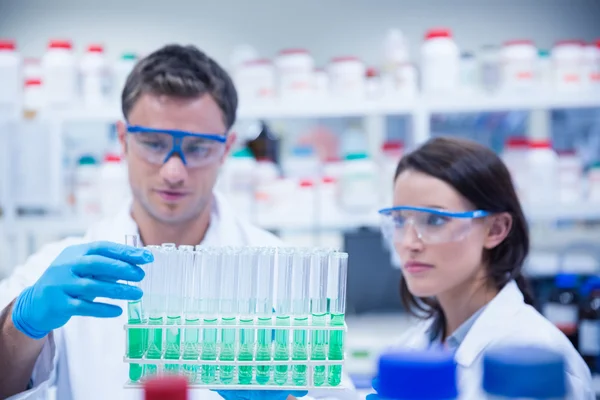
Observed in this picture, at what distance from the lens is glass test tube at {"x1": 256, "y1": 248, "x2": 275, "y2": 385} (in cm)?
108

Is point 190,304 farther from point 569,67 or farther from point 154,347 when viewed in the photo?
point 569,67

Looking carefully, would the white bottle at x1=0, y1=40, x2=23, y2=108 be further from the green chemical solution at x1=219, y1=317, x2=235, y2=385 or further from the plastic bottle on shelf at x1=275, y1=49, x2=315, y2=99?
the green chemical solution at x1=219, y1=317, x2=235, y2=385

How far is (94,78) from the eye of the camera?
107 inches

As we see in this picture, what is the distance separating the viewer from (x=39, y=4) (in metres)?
3.88

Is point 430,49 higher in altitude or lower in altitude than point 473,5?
lower

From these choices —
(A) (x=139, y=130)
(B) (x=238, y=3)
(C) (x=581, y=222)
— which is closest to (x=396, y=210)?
(A) (x=139, y=130)

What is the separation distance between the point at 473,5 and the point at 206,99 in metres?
2.83

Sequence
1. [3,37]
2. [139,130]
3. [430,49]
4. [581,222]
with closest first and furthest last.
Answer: [139,130] → [430,49] → [581,222] → [3,37]

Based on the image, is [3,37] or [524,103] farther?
[3,37]

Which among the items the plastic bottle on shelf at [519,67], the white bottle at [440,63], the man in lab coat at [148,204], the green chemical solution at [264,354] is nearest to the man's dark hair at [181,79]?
the man in lab coat at [148,204]

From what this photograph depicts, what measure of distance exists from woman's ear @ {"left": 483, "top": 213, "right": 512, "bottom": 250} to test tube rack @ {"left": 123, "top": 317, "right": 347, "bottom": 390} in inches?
29.2

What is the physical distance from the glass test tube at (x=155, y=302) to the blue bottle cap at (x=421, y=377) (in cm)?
60

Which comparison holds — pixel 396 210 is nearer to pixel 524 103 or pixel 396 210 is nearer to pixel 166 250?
pixel 166 250

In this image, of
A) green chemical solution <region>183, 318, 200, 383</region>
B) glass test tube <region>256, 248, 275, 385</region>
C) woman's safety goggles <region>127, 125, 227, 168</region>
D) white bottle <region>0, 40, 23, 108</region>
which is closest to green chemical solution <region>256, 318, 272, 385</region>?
glass test tube <region>256, 248, 275, 385</region>
